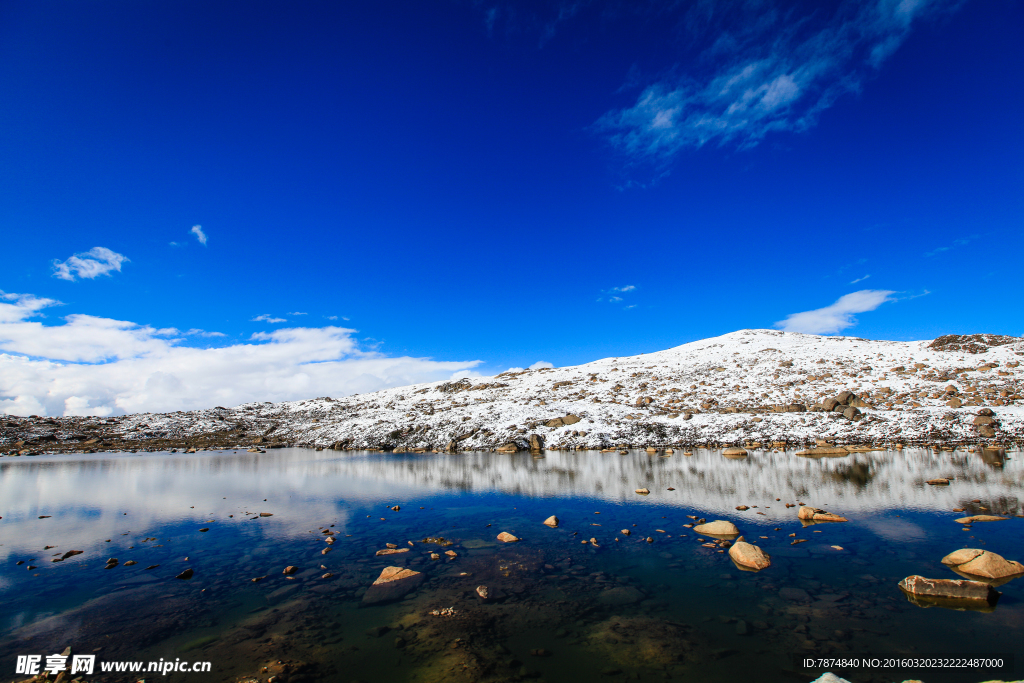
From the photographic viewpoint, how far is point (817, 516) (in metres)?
16.5

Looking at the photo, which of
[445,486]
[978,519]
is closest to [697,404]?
[978,519]

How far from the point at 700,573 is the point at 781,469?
67.0ft

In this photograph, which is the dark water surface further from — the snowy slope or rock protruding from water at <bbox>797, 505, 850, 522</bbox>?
the snowy slope

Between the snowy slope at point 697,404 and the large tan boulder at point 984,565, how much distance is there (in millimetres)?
31186

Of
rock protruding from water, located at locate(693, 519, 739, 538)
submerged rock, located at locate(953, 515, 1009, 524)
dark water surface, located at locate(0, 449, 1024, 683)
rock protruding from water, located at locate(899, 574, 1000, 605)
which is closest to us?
dark water surface, located at locate(0, 449, 1024, 683)

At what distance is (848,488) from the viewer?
69.5ft

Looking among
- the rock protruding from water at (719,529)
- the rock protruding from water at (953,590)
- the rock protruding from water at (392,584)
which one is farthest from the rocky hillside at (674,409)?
the rock protruding from water at (392,584)

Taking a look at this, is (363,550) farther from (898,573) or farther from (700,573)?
(898,573)

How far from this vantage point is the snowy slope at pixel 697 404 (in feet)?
137

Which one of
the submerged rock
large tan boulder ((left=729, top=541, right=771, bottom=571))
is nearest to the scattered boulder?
large tan boulder ((left=729, top=541, right=771, bottom=571))

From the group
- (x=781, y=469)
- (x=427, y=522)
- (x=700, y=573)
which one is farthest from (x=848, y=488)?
(x=427, y=522)

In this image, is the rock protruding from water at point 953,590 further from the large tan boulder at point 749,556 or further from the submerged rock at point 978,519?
the submerged rock at point 978,519

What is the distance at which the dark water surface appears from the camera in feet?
25.4

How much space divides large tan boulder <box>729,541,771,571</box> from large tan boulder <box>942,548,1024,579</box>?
4.82 m
